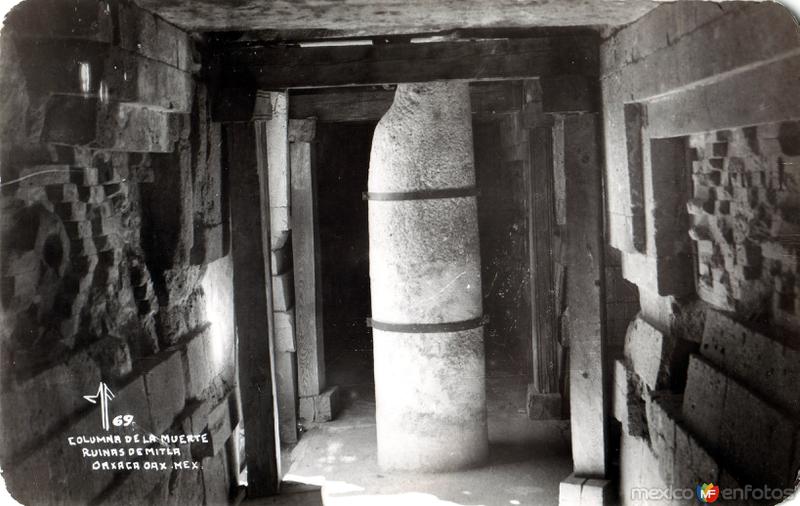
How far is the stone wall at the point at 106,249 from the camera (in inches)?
82.2

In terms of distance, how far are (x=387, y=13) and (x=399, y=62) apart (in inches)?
23.0

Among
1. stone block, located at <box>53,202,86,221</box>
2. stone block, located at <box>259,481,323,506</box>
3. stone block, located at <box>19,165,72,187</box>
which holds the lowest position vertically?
stone block, located at <box>259,481,323,506</box>

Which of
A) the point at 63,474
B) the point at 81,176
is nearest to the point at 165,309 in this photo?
the point at 81,176

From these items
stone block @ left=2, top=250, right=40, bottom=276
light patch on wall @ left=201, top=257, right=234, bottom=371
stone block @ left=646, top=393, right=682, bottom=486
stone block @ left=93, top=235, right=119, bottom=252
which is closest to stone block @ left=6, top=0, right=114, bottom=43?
stone block @ left=2, top=250, right=40, bottom=276

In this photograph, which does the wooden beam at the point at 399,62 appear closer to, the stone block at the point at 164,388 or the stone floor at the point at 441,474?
the stone block at the point at 164,388

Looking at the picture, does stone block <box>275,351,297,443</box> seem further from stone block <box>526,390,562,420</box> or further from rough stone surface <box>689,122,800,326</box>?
rough stone surface <box>689,122,800,326</box>

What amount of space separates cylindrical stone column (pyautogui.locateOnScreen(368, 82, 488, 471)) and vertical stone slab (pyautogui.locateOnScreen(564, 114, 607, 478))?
1.22 m

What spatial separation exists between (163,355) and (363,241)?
19.6 feet

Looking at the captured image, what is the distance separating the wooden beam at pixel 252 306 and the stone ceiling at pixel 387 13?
73cm

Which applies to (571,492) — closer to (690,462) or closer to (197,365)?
(690,462)

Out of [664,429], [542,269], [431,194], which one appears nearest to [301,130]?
[431,194]

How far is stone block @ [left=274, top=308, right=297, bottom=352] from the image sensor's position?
20.7 ft

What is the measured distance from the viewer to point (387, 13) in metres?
3.04

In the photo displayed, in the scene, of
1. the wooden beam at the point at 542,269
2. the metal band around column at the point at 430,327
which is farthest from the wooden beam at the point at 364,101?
the metal band around column at the point at 430,327
